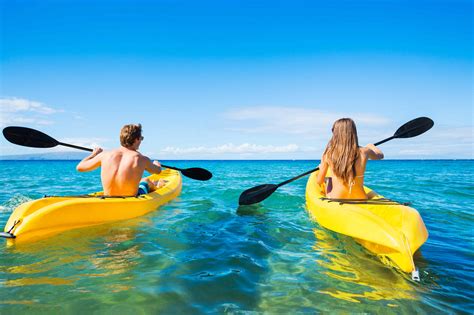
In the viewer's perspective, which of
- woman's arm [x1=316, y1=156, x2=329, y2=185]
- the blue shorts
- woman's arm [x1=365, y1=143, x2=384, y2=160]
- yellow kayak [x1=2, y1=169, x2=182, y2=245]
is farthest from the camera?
the blue shorts

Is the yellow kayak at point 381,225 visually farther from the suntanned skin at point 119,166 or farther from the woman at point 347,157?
the suntanned skin at point 119,166

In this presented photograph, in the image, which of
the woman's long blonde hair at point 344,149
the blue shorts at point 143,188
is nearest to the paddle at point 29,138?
the blue shorts at point 143,188

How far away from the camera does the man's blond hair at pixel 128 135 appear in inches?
191

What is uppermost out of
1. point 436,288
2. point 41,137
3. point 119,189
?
point 41,137

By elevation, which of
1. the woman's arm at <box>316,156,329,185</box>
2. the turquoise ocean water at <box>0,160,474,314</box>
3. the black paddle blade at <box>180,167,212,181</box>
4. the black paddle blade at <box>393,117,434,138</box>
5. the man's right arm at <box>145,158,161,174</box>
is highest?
the black paddle blade at <box>393,117,434,138</box>

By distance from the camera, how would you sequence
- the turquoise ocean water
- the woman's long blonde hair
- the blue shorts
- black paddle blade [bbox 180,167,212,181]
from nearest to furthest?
1. the turquoise ocean water
2. the woman's long blonde hair
3. the blue shorts
4. black paddle blade [bbox 180,167,212,181]

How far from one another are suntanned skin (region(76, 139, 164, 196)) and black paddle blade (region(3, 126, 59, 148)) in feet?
5.27

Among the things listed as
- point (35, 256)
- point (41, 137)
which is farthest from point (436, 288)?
point (41, 137)

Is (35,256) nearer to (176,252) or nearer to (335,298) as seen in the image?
(176,252)

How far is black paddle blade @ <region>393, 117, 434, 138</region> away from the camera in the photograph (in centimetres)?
597

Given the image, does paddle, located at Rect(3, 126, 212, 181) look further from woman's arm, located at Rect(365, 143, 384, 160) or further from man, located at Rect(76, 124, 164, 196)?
woman's arm, located at Rect(365, 143, 384, 160)

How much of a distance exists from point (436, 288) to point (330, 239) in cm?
159

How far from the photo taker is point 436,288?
2807 mm

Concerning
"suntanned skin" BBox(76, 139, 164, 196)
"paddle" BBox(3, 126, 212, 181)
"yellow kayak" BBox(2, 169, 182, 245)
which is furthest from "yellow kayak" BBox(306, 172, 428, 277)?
"paddle" BBox(3, 126, 212, 181)
